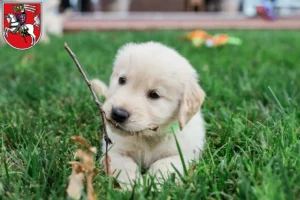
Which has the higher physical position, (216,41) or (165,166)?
(216,41)

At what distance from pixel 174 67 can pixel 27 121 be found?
107 cm

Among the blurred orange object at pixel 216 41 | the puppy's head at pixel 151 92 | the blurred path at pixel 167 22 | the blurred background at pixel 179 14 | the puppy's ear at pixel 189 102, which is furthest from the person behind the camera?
the blurred background at pixel 179 14

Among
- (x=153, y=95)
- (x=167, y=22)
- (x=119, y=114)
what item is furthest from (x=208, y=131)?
(x=167, y=22)

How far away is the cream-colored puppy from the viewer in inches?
83.6

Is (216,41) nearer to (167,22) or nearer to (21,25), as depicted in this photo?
(21,25)

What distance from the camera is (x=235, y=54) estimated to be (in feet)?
19.7

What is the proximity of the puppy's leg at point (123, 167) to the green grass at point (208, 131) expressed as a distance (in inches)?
6.0

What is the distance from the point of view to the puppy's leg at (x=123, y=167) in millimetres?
1955

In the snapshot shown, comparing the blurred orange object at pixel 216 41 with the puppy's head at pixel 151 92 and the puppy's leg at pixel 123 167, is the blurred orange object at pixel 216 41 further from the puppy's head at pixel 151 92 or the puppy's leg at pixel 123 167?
the puppy's leg at pixel 123 167

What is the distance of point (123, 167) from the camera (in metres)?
2.06

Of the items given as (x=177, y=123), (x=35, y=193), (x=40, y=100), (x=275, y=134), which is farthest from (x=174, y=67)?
(x=40, y=100)

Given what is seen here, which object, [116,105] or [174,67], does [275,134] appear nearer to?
[174,67]

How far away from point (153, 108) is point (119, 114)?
24cm

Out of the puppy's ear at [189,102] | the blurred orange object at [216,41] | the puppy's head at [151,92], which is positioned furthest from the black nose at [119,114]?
the blurred orange object at [216,41]
